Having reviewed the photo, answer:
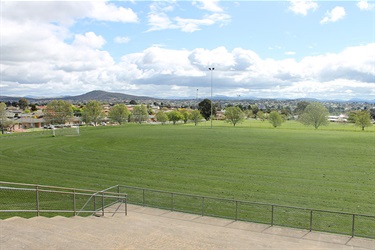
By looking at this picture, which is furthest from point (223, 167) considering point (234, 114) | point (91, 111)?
point (91, 111)

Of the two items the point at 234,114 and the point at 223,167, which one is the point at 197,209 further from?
the point at 234,114

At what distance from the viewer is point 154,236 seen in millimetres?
11836

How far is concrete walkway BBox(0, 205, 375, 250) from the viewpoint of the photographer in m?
10.1

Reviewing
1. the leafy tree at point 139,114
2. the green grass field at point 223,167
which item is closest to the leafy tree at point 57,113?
the leafy tree at point 139,114

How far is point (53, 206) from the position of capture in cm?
1983

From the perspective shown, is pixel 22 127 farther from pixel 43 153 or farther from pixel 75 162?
pixel 75 162

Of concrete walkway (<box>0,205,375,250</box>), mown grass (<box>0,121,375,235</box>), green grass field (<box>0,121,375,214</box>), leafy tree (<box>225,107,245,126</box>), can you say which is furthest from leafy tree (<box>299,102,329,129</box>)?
concrete walkway (<box>0,205,375,250</box>)

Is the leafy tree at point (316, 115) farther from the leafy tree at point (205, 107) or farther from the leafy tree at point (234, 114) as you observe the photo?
the leafy tree at point (205, 107)

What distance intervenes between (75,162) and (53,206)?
16.6 meters

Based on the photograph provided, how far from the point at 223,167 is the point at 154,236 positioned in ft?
69.5

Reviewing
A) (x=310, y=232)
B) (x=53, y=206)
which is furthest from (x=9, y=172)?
(x=310, y=232)

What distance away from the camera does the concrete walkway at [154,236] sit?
10.1 meters

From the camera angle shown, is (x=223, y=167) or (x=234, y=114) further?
(x=234, y=114)

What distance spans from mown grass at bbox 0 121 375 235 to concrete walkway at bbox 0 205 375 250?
7024mm
